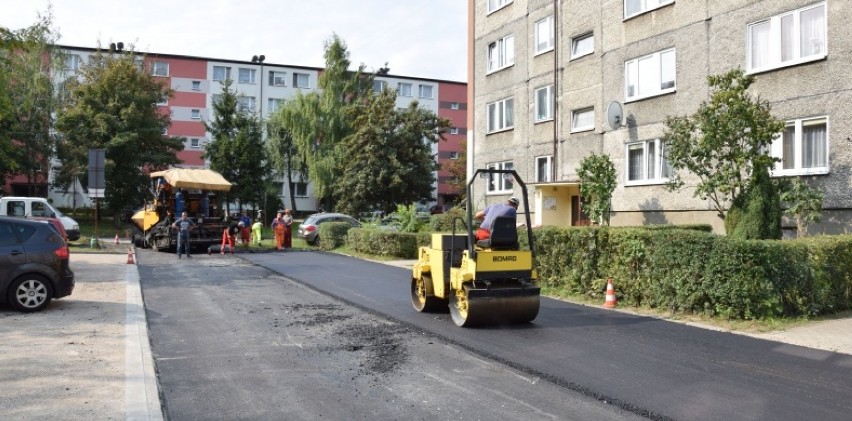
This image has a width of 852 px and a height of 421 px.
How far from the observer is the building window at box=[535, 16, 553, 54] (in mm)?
24391

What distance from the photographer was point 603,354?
7.86 meters

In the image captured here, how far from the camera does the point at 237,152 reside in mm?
45844

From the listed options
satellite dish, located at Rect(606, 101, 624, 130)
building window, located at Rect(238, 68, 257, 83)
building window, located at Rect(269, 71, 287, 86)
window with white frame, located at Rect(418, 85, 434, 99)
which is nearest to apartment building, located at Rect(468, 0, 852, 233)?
satellite dish, located at Rect(606, 101, 624, 130)

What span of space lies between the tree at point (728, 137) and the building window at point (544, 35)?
30.5 feet

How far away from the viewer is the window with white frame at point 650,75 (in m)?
19.4

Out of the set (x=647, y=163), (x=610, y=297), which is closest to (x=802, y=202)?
(x=610, y=297)

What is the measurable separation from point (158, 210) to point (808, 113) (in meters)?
22.9

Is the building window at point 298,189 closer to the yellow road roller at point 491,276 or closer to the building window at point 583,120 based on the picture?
the building window at point 583,120

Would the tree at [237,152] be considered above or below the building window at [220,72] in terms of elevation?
below

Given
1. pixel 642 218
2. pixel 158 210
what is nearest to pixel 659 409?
pixel 642 218

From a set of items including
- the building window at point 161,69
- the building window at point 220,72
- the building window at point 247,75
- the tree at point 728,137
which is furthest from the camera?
the building window at point 247,75

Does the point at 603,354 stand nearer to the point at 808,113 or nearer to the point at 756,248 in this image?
the point at 756,248

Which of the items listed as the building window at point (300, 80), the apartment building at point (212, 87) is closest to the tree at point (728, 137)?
the apartment building at point (212, 87)

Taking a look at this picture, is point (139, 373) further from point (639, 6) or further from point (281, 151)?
point (281, 151)
